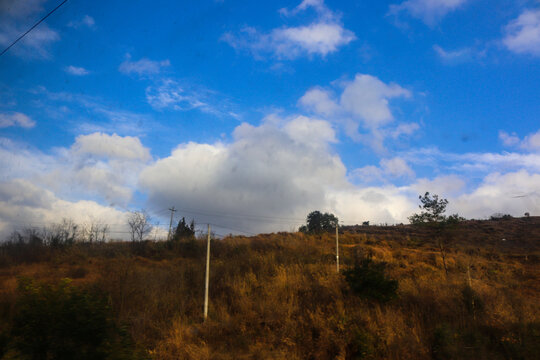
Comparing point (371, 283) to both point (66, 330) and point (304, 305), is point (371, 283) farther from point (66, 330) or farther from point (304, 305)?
point (66, 330)

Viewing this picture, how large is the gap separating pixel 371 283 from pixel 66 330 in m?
15.3

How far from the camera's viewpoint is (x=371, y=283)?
17.6 meters

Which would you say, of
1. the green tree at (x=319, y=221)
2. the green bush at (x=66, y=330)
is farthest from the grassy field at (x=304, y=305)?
the green tree at (x=319, y=221)

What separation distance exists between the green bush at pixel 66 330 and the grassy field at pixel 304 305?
0.63ft

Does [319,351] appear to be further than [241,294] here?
No

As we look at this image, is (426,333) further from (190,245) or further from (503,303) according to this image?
(190,245)

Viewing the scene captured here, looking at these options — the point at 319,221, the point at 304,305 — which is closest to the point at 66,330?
the point at 304,305

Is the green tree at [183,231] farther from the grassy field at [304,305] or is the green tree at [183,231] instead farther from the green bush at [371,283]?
the green bush at [371,283]

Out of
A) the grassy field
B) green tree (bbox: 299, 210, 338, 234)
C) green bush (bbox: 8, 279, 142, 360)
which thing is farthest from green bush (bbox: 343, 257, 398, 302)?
green tree (bbox: 299, 210, 338, 234)

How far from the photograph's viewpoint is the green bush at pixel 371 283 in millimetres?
16969

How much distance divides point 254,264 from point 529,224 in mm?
45329

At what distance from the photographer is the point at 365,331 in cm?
1361

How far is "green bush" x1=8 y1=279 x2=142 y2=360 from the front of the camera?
219 inches

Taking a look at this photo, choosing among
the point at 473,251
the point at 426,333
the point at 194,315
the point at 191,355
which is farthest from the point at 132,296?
the point at 473,251
